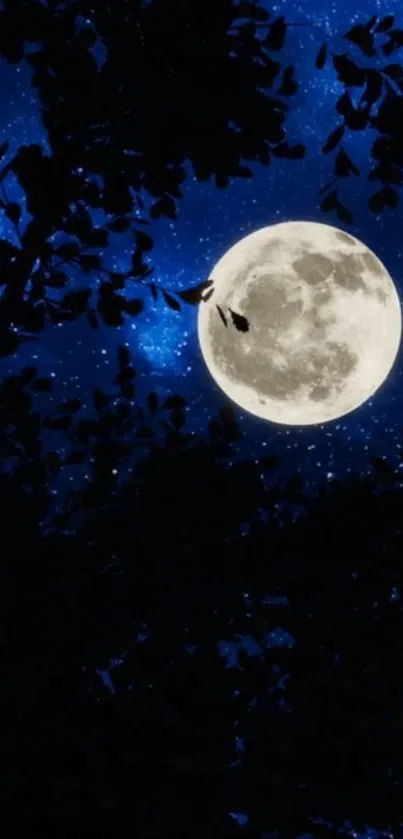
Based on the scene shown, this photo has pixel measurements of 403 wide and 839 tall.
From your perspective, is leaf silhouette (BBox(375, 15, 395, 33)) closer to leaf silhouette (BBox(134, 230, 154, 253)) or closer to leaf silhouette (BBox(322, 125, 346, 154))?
leaf silhouette (BBox(322, 125, 346, 154))

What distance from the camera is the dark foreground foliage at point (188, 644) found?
5.23m

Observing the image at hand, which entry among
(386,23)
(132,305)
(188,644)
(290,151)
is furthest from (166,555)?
(386,23)

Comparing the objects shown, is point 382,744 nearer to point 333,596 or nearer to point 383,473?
point 333,596

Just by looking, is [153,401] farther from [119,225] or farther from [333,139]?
[333,139]

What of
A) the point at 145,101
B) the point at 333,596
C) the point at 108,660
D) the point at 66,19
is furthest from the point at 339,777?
the point at 66,19

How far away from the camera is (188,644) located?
5977mm

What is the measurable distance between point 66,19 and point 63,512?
314cm

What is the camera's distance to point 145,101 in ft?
16.1

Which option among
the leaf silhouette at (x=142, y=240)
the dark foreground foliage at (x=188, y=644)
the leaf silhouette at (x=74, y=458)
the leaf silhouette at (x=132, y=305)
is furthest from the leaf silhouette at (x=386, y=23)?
the leaf silhouette at (x=74, y=458)

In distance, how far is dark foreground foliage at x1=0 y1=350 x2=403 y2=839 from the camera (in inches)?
206

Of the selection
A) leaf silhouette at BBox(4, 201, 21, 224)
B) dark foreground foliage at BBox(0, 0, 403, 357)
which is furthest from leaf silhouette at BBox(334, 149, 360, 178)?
leaf silhouette at BBox(4, 201, 21, 224)

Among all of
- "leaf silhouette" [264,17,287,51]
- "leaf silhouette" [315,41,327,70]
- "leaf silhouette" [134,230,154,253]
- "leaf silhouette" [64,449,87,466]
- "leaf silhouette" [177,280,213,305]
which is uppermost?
"leaf silhouette" [264,17,287,51]

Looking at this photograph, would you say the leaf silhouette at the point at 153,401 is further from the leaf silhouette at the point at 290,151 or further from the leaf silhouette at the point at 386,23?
the leaf silhouette at the point at 386,23

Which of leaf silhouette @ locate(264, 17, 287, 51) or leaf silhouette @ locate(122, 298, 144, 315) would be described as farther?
leaf silhouette @ locate(122, 298, 144, 315)
